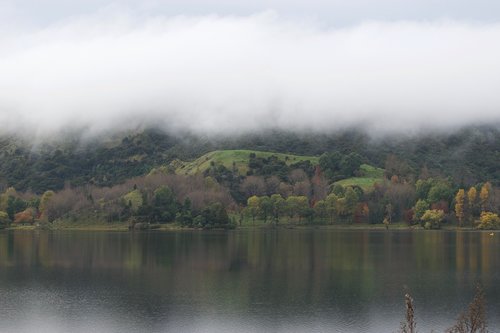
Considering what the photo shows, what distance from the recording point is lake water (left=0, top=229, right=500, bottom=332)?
6819cm

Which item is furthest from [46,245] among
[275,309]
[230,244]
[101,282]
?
[275,309]

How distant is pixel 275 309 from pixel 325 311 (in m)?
5.82

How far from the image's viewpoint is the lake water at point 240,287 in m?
68.2

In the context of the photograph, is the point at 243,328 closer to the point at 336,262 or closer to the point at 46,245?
the point at 336,262

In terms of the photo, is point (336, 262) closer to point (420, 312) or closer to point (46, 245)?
point (420, 312)

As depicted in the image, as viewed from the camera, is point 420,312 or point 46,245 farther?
point 46,245

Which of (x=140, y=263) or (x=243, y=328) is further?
(x=140, y=263)

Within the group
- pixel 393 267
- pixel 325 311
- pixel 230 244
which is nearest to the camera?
pixel 325 311

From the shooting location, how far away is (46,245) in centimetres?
16025

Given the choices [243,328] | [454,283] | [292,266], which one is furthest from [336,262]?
[243,328]

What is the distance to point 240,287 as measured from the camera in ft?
291

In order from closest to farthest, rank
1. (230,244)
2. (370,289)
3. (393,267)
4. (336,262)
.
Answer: (370,289) < (393,267) < (336,262) < (230,244)

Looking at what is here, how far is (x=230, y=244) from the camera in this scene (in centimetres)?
15875

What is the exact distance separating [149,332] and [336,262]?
190 feet
